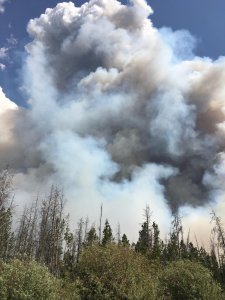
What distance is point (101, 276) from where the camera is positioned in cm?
4347

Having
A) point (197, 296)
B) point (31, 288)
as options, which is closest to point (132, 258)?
point (197, 296)

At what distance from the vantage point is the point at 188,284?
45781mm

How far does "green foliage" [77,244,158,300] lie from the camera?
41200 millimetres

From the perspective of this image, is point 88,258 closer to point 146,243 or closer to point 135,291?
point 135,291

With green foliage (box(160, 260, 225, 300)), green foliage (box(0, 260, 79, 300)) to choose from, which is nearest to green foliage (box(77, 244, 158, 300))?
green foliage (box(160, 260, 225, 300))

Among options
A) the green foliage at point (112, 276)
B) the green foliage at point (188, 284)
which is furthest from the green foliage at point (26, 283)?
the green foliage at point (188, 284)

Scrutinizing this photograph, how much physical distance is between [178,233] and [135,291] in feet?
240

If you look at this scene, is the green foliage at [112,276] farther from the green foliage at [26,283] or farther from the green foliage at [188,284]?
the green foliage at [26,283]

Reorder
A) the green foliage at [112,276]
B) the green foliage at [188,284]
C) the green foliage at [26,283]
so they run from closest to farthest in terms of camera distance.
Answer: the green foliage at [26,283] → the green foliage at [112,276] → the green foliage at [188,284]

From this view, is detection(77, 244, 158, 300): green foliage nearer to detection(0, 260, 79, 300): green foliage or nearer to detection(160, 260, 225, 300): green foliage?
detection(160, 260, 225, 300): green foliage

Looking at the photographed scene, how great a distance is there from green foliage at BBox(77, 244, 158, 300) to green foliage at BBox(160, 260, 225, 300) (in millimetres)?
2299

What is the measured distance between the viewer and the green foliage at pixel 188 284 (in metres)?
44.2

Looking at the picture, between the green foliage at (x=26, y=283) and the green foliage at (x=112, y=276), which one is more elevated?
the green foliage at (x=112, y=276)

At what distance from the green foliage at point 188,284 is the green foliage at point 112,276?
2299mm
